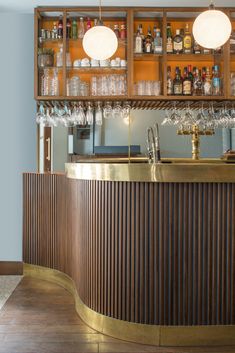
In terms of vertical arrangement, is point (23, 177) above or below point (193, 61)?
below

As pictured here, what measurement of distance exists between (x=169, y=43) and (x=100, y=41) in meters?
0.97

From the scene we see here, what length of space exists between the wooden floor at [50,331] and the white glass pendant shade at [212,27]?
226 cm

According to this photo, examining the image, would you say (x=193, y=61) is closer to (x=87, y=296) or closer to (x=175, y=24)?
(x=175, y=24)

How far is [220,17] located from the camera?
3.45 meters

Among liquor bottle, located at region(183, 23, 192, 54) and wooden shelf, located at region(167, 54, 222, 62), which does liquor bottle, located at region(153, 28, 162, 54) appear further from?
liquor bottle, located at region(183, 23, 192, 54)

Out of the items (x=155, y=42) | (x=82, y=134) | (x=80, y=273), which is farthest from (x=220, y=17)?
(x=80, y=273)

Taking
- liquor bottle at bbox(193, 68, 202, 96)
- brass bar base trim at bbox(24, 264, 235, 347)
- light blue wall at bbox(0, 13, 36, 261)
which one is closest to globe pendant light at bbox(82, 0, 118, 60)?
light blue wall at bbox(0, 13, 36, 261)

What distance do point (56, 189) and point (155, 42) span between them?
68.5 inches

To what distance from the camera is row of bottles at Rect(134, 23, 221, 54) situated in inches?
176

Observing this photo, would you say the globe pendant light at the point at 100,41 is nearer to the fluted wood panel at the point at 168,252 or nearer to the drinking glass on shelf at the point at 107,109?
the drinking glass on shelf at the point at 107,109

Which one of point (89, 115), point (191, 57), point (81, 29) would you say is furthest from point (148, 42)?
point (89, 115)

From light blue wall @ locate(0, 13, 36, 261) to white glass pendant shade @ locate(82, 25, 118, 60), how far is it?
3.08ft

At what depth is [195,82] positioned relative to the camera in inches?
178

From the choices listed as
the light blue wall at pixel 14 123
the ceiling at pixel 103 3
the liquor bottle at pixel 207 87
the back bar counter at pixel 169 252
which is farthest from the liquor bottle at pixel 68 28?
the back bar counter at pixel 169 252
